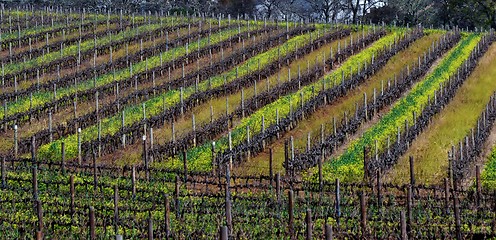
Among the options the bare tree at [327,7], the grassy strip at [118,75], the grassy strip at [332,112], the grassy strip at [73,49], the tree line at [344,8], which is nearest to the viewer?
the grassy strip at [332,112]

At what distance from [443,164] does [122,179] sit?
1006 centimetres

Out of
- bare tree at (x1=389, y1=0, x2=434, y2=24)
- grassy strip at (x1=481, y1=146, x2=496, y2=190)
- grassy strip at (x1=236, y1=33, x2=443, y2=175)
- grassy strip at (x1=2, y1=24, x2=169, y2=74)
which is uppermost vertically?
bare tree at (x1=389, y1=0, x2=434, y2=24)

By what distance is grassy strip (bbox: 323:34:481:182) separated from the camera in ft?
88.0

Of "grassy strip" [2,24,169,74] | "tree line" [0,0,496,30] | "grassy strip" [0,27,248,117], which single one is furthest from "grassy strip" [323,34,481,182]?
"grassy strip" [2,24,169,74]

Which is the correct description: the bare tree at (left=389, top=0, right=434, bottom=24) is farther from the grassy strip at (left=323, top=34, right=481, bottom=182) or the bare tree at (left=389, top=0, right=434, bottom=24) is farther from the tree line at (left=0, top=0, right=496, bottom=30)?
the grassy strip at (left=323, top=34, right=481, bottom=182)

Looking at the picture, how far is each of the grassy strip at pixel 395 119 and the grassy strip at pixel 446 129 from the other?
36.0 inches

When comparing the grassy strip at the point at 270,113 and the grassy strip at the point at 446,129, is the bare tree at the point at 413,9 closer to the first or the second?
the grassy strip at the point at 270,113

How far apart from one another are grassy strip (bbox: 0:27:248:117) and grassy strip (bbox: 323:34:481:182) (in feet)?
46.1

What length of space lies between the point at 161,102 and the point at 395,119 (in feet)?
33.9

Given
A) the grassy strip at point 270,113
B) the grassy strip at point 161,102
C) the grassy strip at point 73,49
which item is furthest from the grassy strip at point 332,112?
the grassy strip at point 73,49

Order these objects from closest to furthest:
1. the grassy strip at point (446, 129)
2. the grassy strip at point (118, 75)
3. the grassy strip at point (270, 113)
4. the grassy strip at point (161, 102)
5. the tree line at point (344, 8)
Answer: the grassy strip at point (446, 129), the grassy strip at point (270, 113), the grassy strip at point (161, 102), the grassy strip at point (118, 75), the tree line at point (344, 8)

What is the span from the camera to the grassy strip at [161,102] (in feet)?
103

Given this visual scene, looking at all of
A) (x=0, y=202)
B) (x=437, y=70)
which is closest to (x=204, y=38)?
(x=437, y=70)

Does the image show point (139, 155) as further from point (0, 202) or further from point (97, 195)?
point (0, 202)
